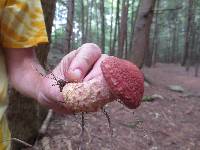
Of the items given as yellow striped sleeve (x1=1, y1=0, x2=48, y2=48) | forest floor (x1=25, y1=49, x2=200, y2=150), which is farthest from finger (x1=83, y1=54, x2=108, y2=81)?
forest floor (x1=25, y1=49, x2=200, y2=150)

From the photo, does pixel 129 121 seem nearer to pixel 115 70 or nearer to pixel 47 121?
pixel 47 121

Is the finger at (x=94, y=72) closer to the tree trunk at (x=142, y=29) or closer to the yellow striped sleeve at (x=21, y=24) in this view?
the yellow striped sleeve at (x=21, y=24)

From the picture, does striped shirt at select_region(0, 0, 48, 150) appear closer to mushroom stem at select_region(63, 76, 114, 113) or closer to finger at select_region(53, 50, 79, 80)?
finger at select_region(53, 50, 79, 80)

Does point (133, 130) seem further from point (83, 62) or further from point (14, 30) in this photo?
point (83, 62)

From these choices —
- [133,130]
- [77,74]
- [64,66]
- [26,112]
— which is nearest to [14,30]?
[64,66]

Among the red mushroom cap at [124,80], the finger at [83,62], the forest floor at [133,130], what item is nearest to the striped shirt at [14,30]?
the finger at [83,62]
